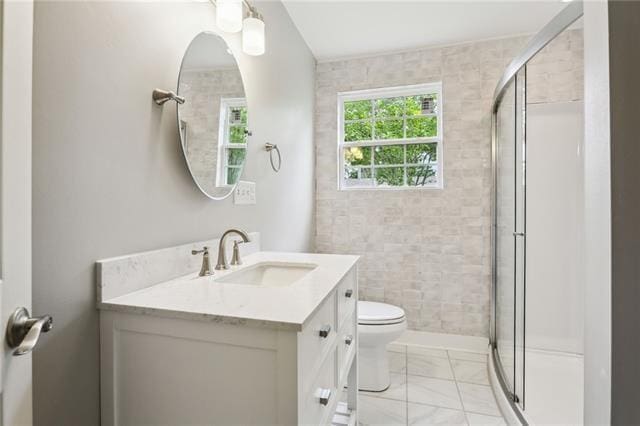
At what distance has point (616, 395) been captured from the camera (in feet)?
1.87

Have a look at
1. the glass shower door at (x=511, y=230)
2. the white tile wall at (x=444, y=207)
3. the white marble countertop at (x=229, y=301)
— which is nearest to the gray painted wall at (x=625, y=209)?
the white marble countertop at (x=229, y=301)

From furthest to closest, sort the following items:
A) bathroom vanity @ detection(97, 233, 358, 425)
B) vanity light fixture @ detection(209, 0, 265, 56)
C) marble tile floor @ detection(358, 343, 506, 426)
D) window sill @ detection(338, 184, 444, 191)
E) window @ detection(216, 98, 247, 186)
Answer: window sill @ detection(338, 184, 444, 191) < marble tile floor @ detection(358, 343, 506, 426) < window @ detection(216, 98, 247, 186) < vanity light fixture @ detection(209, 0, 265, 56) < bathroom vanity @ detection(97, 233, 358, 425)

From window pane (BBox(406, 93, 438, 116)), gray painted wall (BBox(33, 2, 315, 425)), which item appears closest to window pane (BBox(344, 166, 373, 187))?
window pane (BBox(406, 93, 438, 116))

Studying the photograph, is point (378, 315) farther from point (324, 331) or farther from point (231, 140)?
point (231, 140)

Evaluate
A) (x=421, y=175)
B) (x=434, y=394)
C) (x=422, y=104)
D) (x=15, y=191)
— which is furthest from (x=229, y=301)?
(x=422, y=104)

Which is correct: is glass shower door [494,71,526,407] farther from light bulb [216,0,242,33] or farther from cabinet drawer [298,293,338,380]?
light bulb [216,0,242,33]

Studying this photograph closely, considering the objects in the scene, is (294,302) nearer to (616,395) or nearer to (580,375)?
(616,395)

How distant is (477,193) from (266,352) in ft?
7.34

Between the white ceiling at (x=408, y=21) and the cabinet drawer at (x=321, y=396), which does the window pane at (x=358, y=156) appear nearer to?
the white ceiling at (x=408, y=21)

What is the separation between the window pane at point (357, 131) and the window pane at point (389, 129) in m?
0.09

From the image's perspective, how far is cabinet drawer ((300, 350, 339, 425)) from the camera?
789mm

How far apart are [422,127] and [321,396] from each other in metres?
2.30

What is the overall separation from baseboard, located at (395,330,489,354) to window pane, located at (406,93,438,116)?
181 centimetres

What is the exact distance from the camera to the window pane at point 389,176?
2.68 metres
